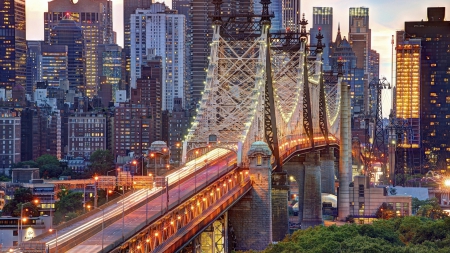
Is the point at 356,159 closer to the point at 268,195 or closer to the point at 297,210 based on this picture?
the point at 297,210

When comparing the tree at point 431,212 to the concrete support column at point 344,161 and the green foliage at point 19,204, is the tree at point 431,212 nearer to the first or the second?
the concrete support column at point 344,161

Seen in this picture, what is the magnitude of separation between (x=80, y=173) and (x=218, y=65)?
106449 mm

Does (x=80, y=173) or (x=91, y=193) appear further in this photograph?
(x=80, y=173)

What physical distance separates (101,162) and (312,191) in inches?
3294

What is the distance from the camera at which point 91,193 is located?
117438mm

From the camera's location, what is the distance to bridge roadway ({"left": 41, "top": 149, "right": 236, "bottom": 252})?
4069 cm

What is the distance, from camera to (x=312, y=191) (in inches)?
4213

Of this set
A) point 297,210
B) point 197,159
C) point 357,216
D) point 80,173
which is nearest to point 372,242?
point 197,159

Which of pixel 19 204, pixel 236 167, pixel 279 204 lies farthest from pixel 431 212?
pixel 236 167

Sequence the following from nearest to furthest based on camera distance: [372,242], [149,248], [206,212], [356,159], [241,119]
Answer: [149,248] → [206,212] → [372,242] → [241,119] → [356,159]

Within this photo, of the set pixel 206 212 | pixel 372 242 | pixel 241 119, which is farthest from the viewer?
pixel 241 119

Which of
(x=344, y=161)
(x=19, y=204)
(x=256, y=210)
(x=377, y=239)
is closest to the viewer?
(x=377, y=239)

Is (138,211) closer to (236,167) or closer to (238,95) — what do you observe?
(236,167)

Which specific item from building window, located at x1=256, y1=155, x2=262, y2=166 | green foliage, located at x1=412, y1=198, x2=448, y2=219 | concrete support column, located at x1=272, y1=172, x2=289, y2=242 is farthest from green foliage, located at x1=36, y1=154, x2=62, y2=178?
building window, located at x1=256, y1=155, x2=262, y2=166
